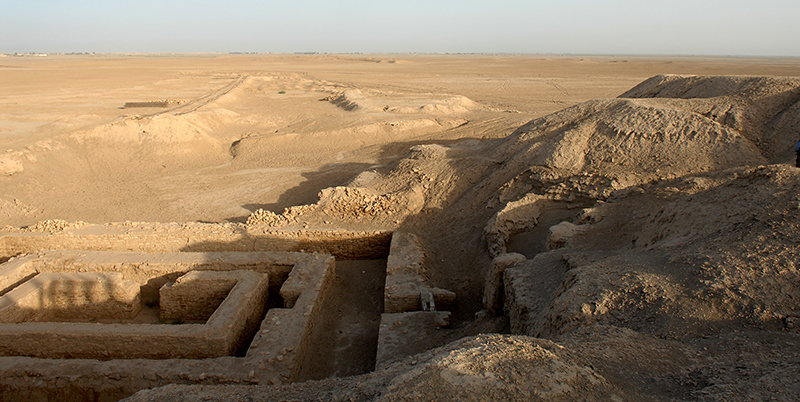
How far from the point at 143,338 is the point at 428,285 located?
3.69 metres

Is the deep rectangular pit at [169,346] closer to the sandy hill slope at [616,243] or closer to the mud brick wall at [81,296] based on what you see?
the mud brick wall at [81,296]

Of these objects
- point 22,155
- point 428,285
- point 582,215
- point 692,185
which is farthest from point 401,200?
point 22,155

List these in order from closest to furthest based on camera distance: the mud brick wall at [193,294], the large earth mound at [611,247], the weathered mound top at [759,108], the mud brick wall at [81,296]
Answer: the large earth mound at [611,247] < the mud brick wall at [81,296] < the mud brick wall at [193,294] < the weathered mound top at [759,108]

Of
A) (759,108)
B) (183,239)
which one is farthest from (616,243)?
(183,239)

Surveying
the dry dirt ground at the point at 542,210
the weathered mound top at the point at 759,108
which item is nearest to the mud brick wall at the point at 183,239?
the dry dirt ground at the point at 542,210

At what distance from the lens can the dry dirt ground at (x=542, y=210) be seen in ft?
9.82

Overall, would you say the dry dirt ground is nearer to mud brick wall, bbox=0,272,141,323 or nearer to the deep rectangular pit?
the deep rectangular pit

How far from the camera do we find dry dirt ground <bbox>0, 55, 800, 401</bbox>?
2.99 metres

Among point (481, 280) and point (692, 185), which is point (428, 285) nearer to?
point (481, 280)

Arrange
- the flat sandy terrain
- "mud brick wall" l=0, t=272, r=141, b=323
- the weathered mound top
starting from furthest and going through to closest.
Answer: the flat sandy terrain, the weathered mound top, "mud brick wall" l=0, t=272, r=141, b=323

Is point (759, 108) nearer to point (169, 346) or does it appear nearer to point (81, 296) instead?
point (169, 346)

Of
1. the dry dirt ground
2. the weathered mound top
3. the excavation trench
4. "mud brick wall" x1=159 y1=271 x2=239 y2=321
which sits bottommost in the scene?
the excavation trench

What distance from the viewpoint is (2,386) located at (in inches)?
180

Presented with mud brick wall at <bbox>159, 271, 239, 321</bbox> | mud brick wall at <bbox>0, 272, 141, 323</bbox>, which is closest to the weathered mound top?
mud brick wall at <bbox>159, 271, 239, 321</bbox>
